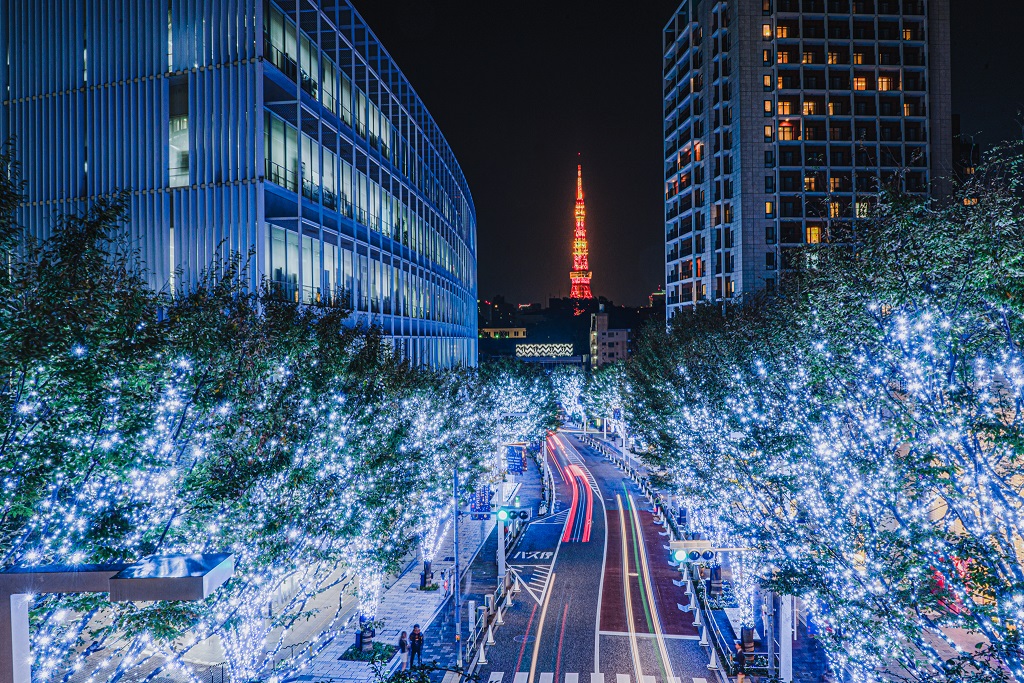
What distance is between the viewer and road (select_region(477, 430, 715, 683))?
704 inches

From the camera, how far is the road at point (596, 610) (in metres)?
17.9

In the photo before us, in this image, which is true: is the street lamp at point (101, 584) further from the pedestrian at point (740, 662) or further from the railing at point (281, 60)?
the railing at point (281, 60)

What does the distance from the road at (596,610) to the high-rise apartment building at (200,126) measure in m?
14.7

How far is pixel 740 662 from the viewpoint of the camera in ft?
57.4

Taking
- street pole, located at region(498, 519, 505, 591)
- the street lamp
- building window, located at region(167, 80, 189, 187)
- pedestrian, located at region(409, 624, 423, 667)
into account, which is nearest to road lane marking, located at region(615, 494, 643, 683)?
street pole, located at region(498, 519, 505, 591)

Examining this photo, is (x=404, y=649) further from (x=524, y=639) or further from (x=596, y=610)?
(x=596, y=610)

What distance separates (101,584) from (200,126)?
82.3ft

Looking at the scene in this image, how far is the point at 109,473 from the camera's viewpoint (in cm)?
855

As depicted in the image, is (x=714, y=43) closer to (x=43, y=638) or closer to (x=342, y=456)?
(x=342, y=456)

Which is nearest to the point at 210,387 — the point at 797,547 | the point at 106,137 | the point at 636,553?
the point at 797,547

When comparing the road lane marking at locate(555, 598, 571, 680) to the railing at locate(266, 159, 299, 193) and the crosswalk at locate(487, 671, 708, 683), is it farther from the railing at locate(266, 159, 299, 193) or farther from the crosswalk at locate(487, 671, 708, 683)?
the railing at locate(266, 159, 299, 193)

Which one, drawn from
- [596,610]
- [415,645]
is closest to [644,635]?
[596,610]

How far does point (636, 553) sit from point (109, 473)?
25757 mm

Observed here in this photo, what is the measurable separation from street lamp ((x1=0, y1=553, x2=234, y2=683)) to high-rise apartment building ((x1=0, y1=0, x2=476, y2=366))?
19.1m
